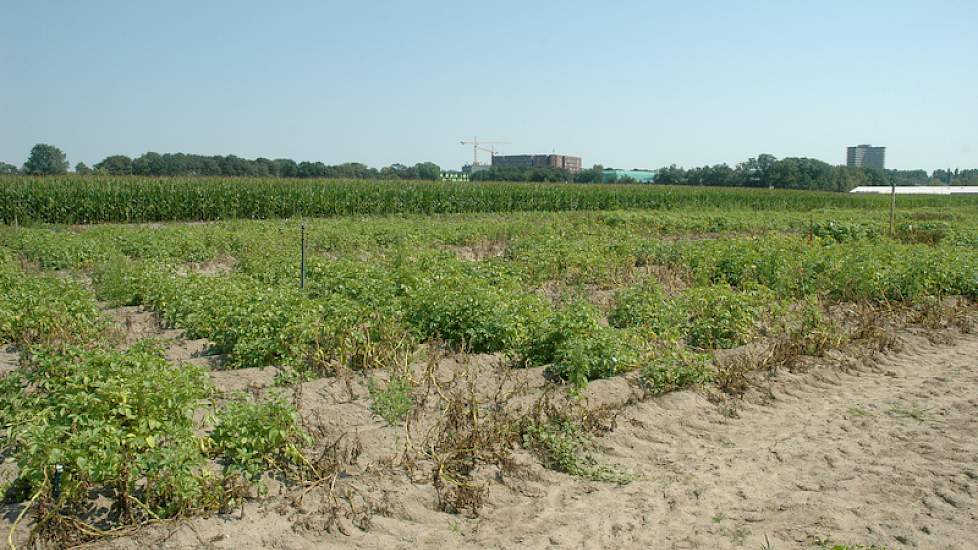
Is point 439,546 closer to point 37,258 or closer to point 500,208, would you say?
point 37,258

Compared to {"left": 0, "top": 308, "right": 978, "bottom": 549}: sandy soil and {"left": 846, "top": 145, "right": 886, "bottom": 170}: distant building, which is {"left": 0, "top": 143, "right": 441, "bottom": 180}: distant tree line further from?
{"left": 846, "top": 145, "right": 886, "bottom": 170}: distant building

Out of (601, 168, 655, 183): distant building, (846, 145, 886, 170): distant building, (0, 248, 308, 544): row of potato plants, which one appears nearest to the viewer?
(0, 248, 308, 544): row of potato plants

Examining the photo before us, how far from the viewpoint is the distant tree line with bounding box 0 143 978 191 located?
3866 centimetres

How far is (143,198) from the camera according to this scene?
25.6 meters

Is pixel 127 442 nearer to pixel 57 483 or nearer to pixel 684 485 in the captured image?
pixel 57 483

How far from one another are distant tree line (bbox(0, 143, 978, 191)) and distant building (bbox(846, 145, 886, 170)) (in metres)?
7.85

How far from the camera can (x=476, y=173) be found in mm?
70750

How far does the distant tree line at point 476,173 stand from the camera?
127ft

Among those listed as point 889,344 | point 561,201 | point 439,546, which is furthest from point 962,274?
point 561,201

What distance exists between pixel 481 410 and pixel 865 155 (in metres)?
142

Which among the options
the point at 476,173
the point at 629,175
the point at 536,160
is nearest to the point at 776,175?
the point at 629,175

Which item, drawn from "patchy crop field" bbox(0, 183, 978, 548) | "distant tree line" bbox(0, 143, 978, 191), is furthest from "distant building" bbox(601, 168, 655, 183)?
"patchy crop field" bbox(0, 183, 978, 548)

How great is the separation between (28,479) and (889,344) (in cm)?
907

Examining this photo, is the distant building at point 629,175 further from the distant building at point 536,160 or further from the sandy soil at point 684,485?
the sandy soil at point 684,485
